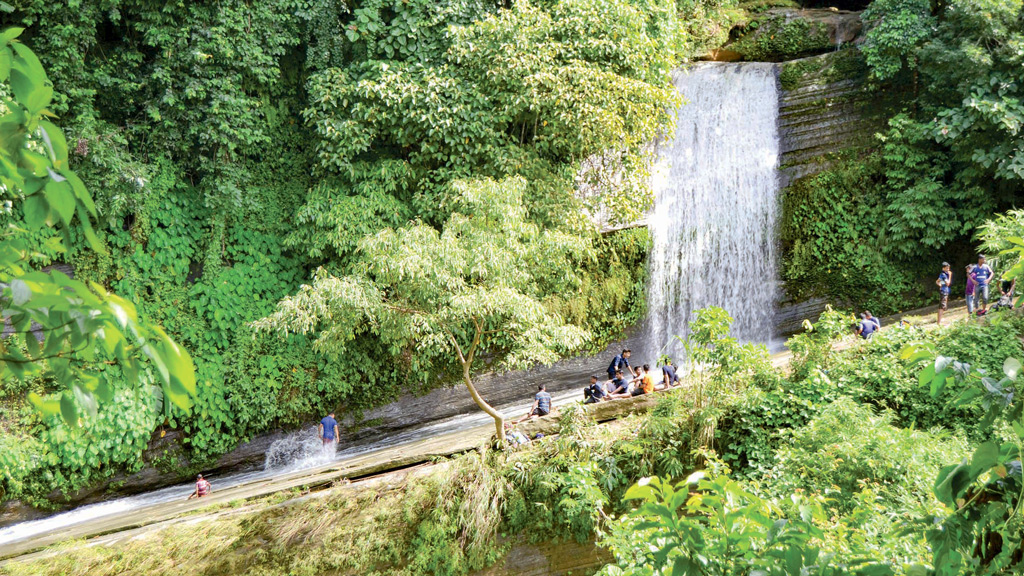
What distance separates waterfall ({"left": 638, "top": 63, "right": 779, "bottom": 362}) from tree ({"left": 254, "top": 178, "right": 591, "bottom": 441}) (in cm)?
561

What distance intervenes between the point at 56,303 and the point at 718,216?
14816 mm

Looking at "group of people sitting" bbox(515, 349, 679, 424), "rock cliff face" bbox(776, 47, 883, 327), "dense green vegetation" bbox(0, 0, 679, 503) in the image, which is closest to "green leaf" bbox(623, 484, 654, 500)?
"group of people sitting" bbox(515, 349, 679, 424)

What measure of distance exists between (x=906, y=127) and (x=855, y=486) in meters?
9.57

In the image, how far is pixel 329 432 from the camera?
42.7ft

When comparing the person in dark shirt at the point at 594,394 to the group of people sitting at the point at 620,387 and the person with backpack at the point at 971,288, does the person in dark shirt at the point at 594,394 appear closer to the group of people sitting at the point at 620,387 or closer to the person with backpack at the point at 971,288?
the group of people sitting at the point at 620,387

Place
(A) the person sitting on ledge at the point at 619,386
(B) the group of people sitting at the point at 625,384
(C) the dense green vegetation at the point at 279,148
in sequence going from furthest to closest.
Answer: (C) the dense green vegetation at the point at 279,148 < (A) the person sitting on ledge at the point at 619,386 < (B) the group of people sitting at the point at 625,384

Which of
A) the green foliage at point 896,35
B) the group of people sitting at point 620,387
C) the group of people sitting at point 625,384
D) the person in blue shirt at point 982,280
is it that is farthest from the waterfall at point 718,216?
the person in blue shirt at point 982,280

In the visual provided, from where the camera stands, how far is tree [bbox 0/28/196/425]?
1612mm

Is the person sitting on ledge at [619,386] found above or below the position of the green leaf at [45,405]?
below

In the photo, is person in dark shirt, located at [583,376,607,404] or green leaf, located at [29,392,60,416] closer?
green leaf, located at [29,392,60,416]

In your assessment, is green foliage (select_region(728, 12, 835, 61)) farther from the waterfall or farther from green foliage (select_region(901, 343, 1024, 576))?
green foliage (select_region(901, 343, 1024, 576))

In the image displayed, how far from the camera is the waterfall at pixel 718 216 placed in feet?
50.0

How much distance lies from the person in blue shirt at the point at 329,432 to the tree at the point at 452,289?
11.0 feet

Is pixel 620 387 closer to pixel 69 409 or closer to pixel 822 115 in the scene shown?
pixel 822 115
